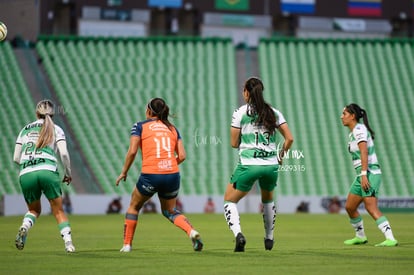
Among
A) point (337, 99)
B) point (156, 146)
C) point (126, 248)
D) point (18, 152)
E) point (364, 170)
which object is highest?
point (337, 99)

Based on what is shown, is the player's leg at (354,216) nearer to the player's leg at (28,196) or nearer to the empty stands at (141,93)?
the player's leg at (28,196)

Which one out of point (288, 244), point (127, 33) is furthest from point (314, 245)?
point (127, 33)

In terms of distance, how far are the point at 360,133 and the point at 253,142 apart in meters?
3.02

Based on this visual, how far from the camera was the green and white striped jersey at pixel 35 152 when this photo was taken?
1366 centimetres

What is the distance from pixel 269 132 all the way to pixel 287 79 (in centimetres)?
2979

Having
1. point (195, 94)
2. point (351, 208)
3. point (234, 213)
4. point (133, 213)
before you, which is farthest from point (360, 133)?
point (195, 94)

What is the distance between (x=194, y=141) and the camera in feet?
126

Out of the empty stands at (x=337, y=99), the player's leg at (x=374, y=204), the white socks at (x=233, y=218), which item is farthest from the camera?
the empty stands at (x=337, y=99)

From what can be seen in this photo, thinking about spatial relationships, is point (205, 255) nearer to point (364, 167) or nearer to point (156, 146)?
point (156, 146)

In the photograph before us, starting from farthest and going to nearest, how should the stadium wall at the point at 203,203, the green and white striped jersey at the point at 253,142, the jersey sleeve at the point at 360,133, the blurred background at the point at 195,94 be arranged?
1. the blurred background at the point at 195,94
2. the stadium wall at the point at 203,203
3. the jersey sleeve at the point at 360,133
4. the green and white striped jersey at the point at 253,142

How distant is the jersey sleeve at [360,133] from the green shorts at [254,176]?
2.77m

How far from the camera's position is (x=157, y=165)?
13.4 m

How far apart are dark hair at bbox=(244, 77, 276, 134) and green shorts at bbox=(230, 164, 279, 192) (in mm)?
547

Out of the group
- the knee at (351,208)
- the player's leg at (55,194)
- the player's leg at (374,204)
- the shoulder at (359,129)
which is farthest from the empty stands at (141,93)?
the player's leg at (55,194)
